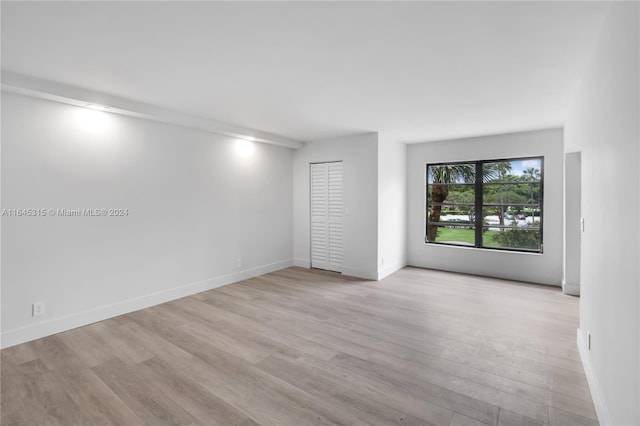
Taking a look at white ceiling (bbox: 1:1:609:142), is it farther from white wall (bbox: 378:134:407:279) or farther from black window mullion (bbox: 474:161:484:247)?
black window mullion (bbox: 474:161:484:247)

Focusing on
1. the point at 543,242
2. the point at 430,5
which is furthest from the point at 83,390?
the point at 543,242

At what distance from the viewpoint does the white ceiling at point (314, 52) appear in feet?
6.26

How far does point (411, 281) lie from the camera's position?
204 inches

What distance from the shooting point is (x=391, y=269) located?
574 centimetres

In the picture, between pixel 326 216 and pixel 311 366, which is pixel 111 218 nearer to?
pixel 311 366

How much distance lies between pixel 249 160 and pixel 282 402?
398 centimetres

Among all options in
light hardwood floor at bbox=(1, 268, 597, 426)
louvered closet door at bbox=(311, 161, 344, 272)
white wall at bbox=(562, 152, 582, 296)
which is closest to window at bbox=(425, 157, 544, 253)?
white wall at bbox=(562, 152, 582, 296)

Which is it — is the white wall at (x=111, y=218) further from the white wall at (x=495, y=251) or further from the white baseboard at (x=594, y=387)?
the white baseboard at (x=594, y=387)

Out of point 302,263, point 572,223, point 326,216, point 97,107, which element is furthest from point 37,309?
point 572,223

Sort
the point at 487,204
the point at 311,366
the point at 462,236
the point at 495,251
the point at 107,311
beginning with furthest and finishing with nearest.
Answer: the point at 462,236 < the point at 487,204 < the point at 495,251 < the point at 107,311 < the point at 311,366

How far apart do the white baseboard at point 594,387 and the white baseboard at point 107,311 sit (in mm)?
4334

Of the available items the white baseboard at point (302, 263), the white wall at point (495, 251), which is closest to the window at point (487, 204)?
the white wall at point (495, 251)

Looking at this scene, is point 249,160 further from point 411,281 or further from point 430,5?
point 430,5

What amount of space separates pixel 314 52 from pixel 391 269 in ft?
13.8
